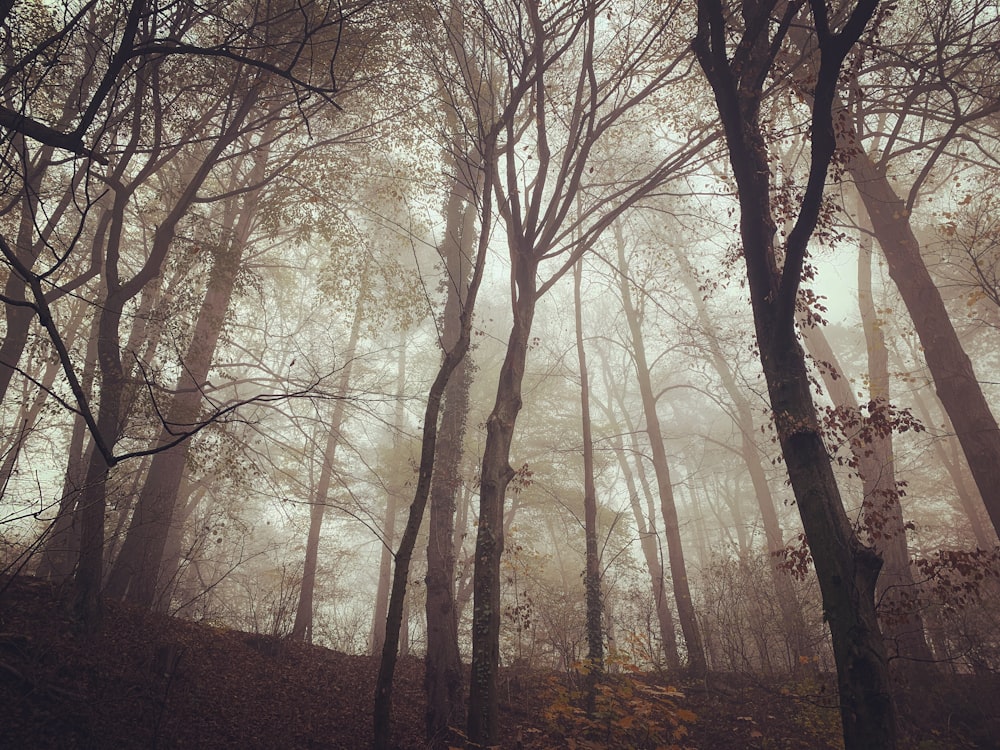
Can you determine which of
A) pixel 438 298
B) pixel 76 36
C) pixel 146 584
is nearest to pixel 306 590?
pixel 146 584

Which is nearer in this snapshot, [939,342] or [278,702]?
[278,702]

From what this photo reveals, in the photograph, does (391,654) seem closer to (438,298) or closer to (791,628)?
(791,628)

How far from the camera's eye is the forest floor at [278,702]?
445cm

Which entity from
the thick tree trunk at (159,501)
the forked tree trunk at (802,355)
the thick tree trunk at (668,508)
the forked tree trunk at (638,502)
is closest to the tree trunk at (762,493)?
the thick tree trunk at (668,508)

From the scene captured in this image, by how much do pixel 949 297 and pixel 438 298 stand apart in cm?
1524

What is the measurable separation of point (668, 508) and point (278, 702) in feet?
27.6

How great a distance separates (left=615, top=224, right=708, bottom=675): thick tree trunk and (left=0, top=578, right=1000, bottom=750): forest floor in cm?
122

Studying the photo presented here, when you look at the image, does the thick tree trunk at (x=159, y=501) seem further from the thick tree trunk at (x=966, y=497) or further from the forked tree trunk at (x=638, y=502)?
the thick tree trunk at (x=966, y=497)

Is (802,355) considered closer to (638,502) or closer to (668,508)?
(668,508)

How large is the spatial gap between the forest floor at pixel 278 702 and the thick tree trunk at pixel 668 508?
1217 mm

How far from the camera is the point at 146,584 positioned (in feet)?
25.5

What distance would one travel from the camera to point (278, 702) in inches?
225

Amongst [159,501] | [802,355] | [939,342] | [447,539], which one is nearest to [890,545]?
[939,342]

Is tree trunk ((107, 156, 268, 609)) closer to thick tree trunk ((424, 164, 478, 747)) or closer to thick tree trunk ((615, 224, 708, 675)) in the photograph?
thick tree trunk ((424, 164, 478, 747))
